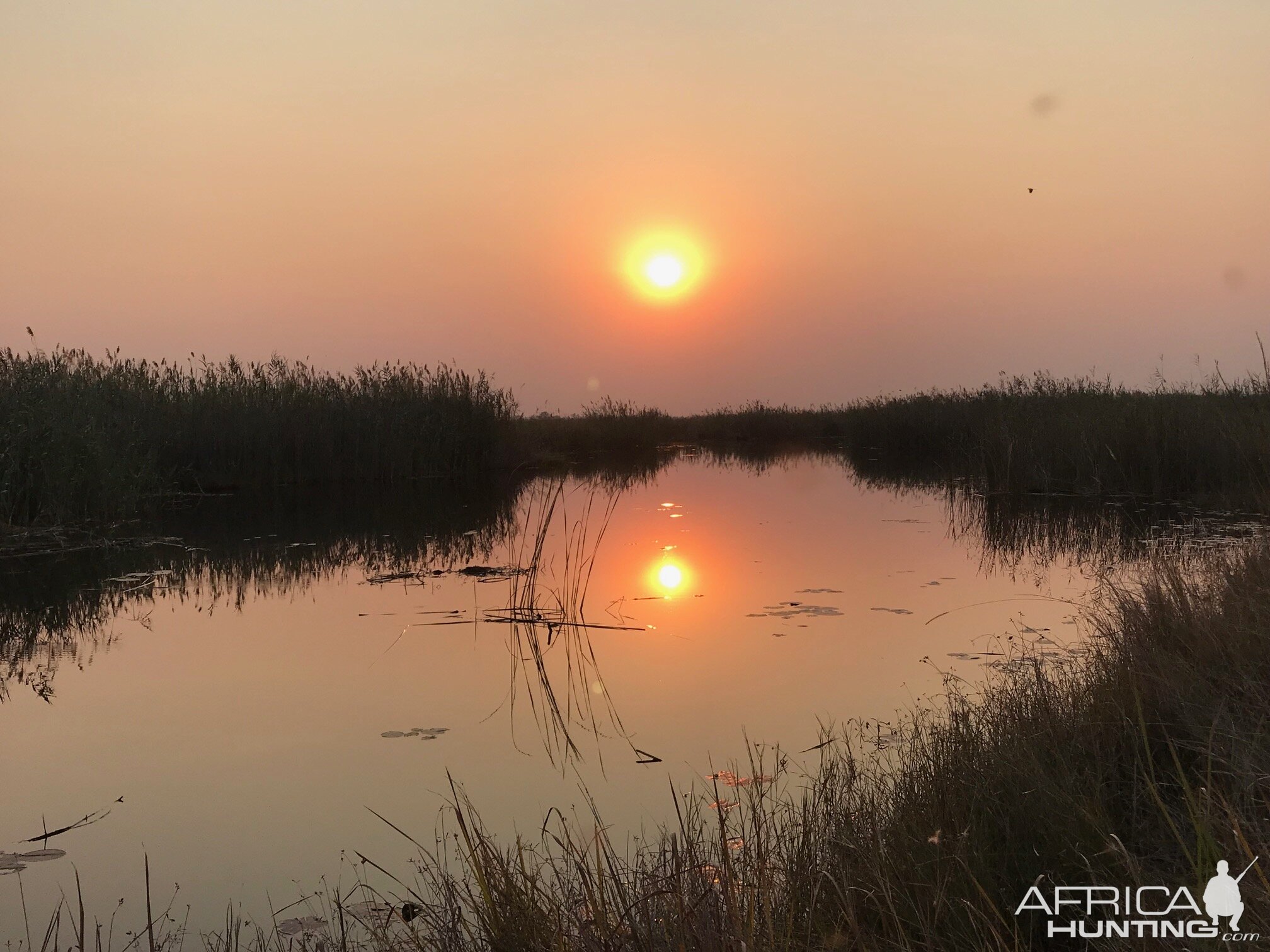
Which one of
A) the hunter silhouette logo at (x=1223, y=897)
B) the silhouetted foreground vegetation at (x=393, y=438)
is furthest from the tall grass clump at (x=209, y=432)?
the hunter silhouette logo at (x=1223, y=897)

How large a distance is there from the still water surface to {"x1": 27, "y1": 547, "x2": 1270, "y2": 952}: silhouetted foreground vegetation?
0.86 ft

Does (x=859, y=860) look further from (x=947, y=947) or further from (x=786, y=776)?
(x=786, y=776)

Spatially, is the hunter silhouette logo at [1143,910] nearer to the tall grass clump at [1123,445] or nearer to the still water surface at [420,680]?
the still water surface at [420,680]

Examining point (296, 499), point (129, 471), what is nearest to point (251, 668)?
point (129, 471)

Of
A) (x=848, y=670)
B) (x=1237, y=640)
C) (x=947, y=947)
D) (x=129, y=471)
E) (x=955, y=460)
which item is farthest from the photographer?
(x=955, y=460)

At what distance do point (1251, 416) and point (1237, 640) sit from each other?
10.0m

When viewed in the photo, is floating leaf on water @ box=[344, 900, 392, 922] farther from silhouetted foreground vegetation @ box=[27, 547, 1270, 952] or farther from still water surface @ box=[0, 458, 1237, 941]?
still water surface @ box=[0, 458, 1237, 941]

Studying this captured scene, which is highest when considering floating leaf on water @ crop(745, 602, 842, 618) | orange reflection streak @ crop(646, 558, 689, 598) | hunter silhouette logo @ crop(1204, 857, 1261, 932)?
hunter silhouette logo @ crop(1204, 857, 1261, 932)

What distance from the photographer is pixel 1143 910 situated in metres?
2.02

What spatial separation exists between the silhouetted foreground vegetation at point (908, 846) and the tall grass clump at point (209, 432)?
8.45 m

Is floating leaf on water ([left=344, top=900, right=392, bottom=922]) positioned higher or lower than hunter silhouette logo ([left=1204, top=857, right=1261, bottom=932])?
lower

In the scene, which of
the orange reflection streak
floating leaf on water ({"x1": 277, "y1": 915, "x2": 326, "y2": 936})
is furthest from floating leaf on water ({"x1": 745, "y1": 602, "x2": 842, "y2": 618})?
floating leaf on water ({"x1": 277, "y1": 915, "x2": 326, "y2": 936})

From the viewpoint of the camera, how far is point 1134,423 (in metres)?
12.6

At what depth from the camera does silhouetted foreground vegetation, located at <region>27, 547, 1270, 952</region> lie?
6.72 feet
